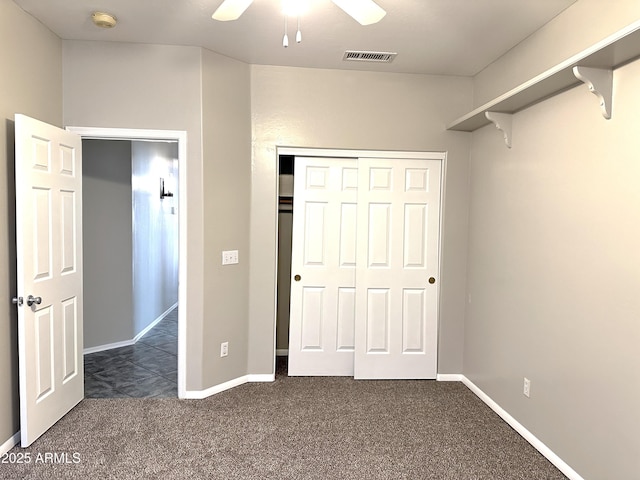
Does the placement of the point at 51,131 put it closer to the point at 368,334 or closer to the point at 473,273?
the point at 368,334

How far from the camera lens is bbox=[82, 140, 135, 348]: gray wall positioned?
4.52 meters

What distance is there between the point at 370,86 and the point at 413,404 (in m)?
2.65

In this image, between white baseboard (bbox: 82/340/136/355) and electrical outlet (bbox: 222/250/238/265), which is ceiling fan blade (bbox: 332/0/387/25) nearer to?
electrical outlet (bbox: 222/250/238/265)

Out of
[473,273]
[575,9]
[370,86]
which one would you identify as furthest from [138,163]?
[575,9]

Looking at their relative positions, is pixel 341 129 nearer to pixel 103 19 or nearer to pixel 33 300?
pixel 103 19

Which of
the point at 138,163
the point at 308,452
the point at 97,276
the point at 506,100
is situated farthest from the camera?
the point at 138,163

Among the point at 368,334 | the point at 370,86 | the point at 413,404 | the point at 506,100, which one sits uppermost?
the point at 370,86

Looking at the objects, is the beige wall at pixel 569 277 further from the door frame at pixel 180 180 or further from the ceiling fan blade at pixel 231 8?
the door frame at pixel 180 180

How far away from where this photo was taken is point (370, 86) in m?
3.85

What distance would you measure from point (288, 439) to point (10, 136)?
8.37 feet

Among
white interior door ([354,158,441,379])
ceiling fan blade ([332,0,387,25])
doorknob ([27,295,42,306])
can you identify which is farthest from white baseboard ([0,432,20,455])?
ceiling fan blade ([332,0,387,25])

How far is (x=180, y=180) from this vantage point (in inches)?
134

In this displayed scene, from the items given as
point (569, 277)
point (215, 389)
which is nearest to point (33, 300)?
point (215, 389)

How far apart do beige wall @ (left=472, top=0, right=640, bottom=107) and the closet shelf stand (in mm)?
197
